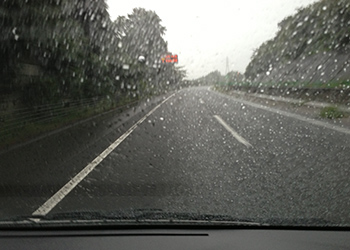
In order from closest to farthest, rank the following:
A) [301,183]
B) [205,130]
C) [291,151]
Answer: [301,183], [291,151], [205,130]

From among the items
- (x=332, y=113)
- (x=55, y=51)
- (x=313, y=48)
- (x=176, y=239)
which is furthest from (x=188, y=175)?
(x=313, y=48)

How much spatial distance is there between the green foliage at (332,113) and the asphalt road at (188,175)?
4227 millimetres

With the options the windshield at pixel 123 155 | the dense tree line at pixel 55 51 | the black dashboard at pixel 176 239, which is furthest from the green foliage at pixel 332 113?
the black dashboard at pixel 176 239

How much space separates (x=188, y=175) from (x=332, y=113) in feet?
36.7

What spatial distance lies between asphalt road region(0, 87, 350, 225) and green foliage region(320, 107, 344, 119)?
4227 millimetres

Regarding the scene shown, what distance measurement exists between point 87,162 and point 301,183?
4.26 metres

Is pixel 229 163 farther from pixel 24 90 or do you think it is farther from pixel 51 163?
pixel 24 90

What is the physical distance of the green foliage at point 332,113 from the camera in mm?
15055

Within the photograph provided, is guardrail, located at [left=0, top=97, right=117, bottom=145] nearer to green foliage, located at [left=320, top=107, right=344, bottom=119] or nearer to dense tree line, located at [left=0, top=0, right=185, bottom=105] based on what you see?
dense tree line, located at [left=0, top=0, right=185, bottom=105]

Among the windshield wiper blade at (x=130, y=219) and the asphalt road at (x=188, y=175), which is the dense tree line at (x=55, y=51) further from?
the windshield wiper blade at (x=130, y=219)

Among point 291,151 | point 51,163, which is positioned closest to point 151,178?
point 51,163

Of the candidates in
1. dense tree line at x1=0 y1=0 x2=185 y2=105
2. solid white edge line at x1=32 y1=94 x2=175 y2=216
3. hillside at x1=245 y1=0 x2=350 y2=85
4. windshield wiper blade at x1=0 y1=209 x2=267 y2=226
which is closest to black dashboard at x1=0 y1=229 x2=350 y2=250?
windshield wiper blade at x1=0 y1=209 x2=267 y2=226

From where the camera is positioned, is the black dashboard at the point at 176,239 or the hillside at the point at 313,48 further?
the hillside at the point at 313,48

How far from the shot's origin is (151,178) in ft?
19.7
